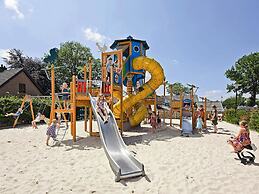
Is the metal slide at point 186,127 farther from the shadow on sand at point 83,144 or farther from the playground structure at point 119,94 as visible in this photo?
the shadow on sand at point 83,144

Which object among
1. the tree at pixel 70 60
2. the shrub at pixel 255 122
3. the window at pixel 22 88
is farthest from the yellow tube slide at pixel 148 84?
the tree at pixel 70 60

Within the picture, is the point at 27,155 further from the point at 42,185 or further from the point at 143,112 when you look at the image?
the point at 143,112

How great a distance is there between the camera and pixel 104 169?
19.3 feet

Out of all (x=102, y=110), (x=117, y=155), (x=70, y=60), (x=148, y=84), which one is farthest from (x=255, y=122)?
(x=70, y=60)

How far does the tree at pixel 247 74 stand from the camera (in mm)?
55250

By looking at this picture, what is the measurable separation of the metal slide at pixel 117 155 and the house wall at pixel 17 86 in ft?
69.1

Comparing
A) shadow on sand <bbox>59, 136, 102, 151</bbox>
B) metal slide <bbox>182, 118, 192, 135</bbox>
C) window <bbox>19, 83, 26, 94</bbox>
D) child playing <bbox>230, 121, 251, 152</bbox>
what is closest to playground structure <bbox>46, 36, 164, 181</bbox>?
shadow on sand <bbox>59, 136, 102, 151</bbox>

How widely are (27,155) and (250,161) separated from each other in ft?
23.5

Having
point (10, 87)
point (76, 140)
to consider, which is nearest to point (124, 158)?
point (76, 140)

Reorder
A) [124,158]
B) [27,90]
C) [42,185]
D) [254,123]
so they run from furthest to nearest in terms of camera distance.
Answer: [27,90]
[254,123]
[124,158]
[42,185]

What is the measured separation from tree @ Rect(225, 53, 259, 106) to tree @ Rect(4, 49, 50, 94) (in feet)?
152

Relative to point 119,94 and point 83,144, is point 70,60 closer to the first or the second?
point 119,94

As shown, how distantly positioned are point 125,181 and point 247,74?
6009 centimetres

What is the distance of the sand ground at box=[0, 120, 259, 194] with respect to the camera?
4.68 meters
